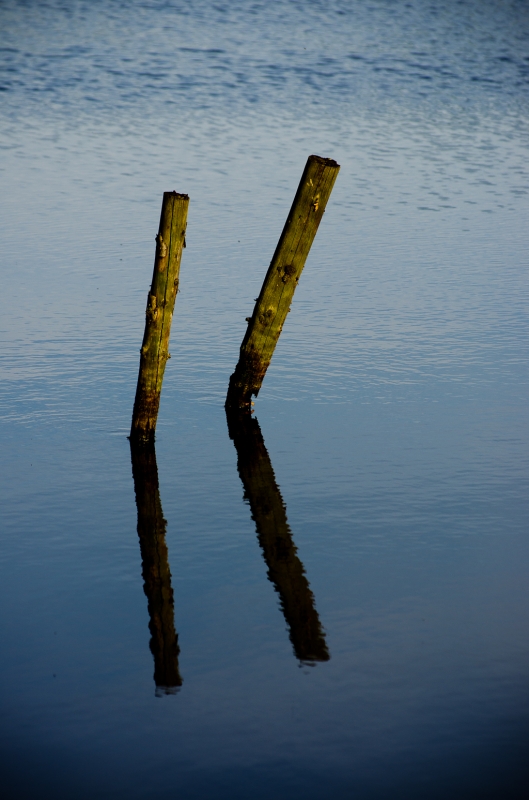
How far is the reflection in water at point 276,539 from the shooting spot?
5598 mm

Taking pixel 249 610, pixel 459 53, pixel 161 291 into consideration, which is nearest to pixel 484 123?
pixel 459 53

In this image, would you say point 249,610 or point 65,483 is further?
point 65,483

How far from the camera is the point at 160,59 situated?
31.1 m

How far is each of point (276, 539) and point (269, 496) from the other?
723 millimetres

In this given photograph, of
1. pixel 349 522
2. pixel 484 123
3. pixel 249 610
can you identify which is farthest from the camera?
pixel 484 123

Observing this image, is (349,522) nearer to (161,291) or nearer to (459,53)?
(161,291)

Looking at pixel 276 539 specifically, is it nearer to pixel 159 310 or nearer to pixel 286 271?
pixel 159 310

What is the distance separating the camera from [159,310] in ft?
26.2

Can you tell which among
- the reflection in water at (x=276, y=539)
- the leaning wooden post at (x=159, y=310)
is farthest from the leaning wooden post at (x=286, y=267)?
the leaning wooden post at (x=159, y=310)

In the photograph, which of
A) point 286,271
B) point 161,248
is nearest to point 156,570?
point 161,248

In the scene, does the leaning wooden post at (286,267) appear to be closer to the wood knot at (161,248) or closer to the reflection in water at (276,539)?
the reflection in water at (276,539)

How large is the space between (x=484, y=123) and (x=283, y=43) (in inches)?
452

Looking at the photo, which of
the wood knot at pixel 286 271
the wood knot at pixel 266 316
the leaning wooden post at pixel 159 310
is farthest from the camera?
the wood knot at pixel 266 316

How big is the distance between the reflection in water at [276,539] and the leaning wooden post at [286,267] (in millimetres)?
638
